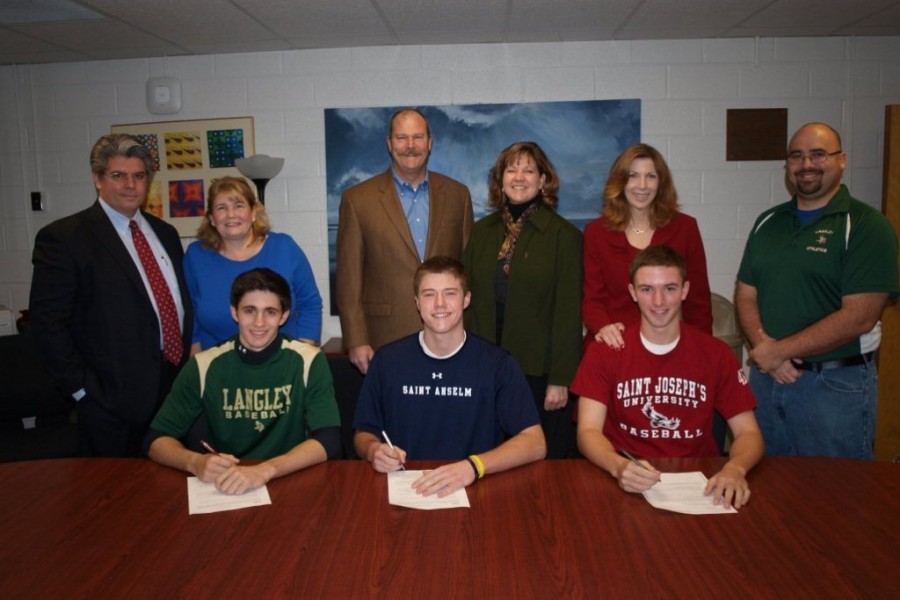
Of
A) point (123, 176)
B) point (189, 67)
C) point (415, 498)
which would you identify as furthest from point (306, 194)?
point (415, 498)

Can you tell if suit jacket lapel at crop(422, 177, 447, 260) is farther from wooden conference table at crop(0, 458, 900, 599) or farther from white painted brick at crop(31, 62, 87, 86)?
white painted brick at crop(31, 62, 87, 86)

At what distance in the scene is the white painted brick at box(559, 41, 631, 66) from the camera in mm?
4129

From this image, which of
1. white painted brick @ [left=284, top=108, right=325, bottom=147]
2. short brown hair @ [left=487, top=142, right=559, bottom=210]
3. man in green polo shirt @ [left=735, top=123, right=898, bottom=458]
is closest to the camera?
man in green polo shirt @ [left=735, top=123, right=898, bottom=458]

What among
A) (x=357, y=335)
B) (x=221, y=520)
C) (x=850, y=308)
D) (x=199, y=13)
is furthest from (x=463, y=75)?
(x=221, y=520)

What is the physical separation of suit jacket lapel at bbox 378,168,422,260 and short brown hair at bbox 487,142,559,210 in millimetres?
371

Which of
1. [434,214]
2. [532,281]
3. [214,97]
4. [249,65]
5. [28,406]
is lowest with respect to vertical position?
[28,406]

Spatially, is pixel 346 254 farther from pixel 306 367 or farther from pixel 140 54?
pixel 140 54

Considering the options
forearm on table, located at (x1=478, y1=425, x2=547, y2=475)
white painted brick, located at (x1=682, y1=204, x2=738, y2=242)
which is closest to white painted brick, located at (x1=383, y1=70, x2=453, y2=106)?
white painted brick, located at (x1=682, y1=204, x2=738, y2=242)

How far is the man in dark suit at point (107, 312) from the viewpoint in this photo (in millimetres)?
2410

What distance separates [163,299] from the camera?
8.54 ft

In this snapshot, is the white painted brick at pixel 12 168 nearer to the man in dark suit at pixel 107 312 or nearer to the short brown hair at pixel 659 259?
the man in dark suit at pixel 107 312

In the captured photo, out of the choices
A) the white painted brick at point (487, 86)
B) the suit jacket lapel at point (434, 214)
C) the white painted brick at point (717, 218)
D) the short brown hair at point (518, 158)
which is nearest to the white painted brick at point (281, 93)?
the white painted brick at point (487, 86)

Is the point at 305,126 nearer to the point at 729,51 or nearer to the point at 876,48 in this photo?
the point at 729,51

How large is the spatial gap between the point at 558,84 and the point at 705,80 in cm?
90
